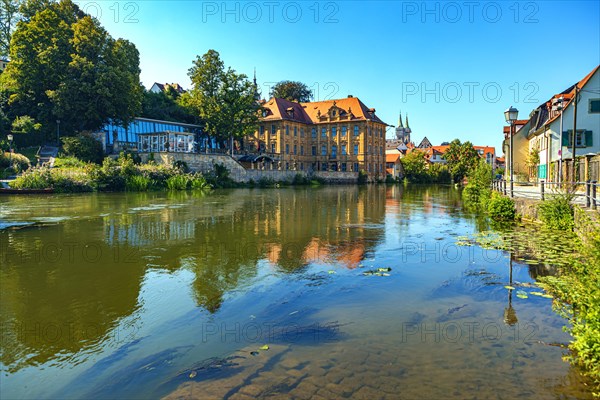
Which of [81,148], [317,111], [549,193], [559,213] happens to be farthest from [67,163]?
[317,111]

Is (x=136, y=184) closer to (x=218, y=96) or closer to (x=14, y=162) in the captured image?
(x=14, y=162)

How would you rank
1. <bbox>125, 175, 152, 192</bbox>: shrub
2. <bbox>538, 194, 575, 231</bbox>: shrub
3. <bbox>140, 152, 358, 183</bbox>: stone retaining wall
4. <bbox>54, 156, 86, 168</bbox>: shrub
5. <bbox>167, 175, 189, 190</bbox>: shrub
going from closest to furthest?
1. <bbox>538, 194, 575, 231</bbox>: shrub
2. <bbox>125, 175, 152, 192</bbox>: shrub
3. <bbox>54, 156, 86, 168</bbox>: shrub
4. <bbox>167, 175, 189, 190</bbox>: shrub
5. <bbox>140, 152, 358, 183</bbox>: stone retaining wall

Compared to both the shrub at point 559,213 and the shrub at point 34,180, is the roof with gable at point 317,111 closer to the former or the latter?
the shrub at point 34,180

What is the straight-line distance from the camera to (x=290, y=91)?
96500 mm

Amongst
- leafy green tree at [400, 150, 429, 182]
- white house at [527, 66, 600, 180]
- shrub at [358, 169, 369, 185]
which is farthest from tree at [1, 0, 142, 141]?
leafy green tree at [400, 150, 429, 182]

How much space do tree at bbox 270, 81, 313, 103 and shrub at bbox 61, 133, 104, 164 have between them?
5476 cm

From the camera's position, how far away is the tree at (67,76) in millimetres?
46062

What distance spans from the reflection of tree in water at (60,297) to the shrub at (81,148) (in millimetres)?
35926

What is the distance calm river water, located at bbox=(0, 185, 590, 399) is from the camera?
4.86 m

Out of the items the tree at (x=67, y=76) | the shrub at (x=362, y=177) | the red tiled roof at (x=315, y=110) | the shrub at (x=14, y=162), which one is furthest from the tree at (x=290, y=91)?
the shrub at (x=14, y=162)

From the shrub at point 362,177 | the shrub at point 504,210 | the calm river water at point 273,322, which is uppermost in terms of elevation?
the shrub at point 362,177

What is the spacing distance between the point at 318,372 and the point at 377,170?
80.4 m

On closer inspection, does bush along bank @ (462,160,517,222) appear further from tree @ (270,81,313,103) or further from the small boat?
tree @ (270,81,313,103)

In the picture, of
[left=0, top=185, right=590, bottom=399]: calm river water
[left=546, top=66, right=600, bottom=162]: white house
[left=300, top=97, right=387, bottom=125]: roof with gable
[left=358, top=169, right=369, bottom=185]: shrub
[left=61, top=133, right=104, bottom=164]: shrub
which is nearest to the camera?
[left=0, top=185, right=590, bottom=399]: calm river water
